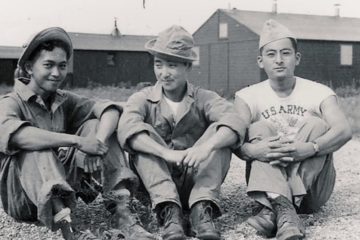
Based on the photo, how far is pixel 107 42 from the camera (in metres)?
40.7

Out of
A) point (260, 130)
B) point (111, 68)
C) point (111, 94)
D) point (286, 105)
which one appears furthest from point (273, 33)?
point (111, 68)

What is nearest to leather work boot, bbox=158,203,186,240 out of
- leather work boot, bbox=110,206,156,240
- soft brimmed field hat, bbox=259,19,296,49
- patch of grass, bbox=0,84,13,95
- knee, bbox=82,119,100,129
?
leather work boot, bbox=110,206,156,240

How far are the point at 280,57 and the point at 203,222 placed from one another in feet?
4.74

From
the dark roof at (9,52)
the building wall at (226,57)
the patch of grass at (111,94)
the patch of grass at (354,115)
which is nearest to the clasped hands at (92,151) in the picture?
the patch of grass at (354,115)

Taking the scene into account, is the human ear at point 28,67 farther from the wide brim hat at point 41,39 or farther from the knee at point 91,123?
the knee at point 91,123

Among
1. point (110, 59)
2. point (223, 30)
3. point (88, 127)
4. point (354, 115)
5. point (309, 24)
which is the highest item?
point (309, 24)

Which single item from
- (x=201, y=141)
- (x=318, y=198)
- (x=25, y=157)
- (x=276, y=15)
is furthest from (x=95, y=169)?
(x=276, y=15)

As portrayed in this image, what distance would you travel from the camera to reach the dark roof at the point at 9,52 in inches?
1395

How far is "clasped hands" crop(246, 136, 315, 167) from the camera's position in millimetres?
3850

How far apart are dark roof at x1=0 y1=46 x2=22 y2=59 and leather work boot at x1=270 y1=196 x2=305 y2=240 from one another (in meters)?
33.5

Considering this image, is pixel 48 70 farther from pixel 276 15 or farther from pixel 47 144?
pixel 276 15

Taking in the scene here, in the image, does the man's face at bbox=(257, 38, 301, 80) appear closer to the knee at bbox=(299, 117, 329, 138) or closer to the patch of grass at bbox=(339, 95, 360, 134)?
the knee at bbox=(299, 117, 329, 138)

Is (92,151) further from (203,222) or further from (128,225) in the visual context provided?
(203,222)

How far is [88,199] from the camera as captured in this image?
413cm
